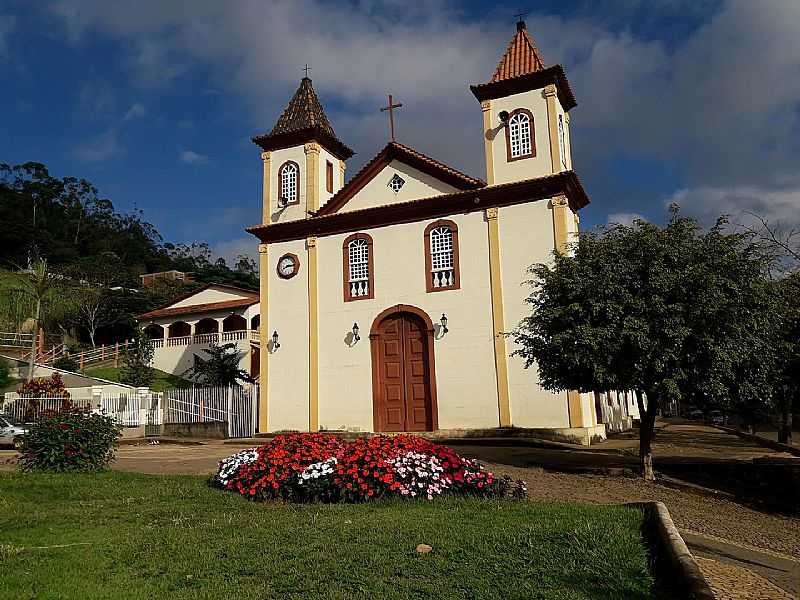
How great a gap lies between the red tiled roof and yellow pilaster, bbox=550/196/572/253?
23739mm

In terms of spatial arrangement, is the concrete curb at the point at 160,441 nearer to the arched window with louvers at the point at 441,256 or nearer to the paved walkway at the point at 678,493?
the paved walkway at the point at 678,493

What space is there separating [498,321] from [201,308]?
25704 mm

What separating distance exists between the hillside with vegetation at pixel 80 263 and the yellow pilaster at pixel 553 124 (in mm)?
21425

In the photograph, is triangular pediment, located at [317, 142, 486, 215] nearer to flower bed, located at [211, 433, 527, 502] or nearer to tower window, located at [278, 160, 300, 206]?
tower window, located at [278, 160, 300, 206]

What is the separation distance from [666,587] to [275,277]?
59.2 feet

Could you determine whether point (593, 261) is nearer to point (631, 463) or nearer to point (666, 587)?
point (631, 463)

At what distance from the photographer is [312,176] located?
21984 mm

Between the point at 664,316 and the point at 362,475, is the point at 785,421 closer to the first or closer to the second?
the point at 664,316

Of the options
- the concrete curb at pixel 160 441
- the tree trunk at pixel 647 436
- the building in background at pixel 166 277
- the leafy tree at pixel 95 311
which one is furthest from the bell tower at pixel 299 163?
the building in background at pixel 166 277

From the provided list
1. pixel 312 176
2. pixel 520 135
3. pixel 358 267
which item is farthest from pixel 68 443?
pixel 520 135

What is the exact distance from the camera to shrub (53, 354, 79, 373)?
116 feet

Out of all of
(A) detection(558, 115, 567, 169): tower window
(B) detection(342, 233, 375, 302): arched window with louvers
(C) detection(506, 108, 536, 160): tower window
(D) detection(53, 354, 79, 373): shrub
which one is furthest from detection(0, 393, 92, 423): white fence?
(A) detection(558, 115, 567, 169): tower window

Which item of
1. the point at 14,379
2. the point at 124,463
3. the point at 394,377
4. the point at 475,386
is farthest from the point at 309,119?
the point at 14,379

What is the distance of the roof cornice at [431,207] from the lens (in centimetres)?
1836
